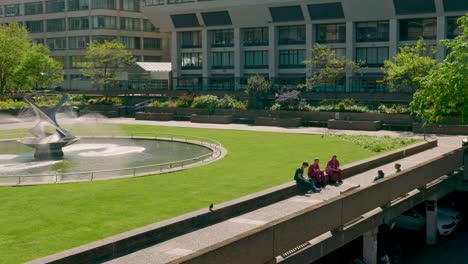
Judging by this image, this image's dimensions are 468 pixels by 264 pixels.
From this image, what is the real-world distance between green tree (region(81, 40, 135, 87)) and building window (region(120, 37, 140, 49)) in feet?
64.6

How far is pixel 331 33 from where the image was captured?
90.2 m

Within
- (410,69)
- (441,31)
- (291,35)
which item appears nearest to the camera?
(410,69)

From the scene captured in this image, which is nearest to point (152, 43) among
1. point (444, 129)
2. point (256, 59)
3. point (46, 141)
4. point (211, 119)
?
point (256, 59)

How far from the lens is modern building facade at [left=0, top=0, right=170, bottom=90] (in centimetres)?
11706

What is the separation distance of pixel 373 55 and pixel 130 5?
2155 inches

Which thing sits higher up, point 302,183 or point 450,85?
point 450,85

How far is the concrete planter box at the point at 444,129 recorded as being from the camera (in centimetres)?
4781

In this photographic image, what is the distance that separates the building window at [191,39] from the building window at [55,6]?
105ft

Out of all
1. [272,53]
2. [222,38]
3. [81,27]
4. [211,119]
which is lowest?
[211,119]

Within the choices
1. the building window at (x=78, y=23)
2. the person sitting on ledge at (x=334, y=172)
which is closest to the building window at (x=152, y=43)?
the building window at (x=78, y=23)

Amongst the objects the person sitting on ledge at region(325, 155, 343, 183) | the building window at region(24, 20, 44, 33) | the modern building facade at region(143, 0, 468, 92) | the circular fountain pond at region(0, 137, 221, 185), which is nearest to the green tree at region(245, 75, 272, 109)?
the modern building facade at region(143, 0, 468, 92)

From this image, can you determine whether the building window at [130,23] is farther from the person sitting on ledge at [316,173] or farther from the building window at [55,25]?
the person sitting on ledge at [316,173]

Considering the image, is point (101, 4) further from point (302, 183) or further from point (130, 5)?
point (302, 183)

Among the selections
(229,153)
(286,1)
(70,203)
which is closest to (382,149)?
(229,153)
